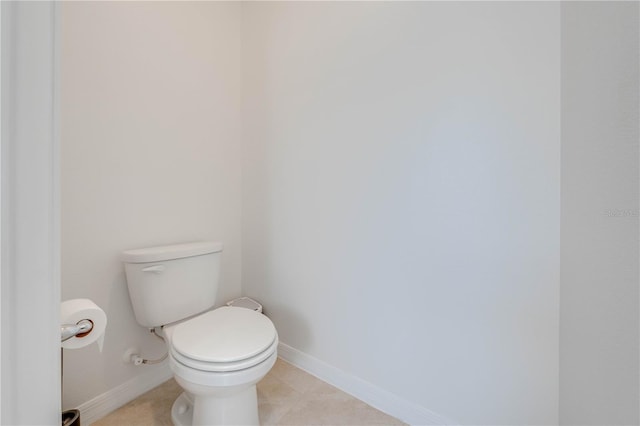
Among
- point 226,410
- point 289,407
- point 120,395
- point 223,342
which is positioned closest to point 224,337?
point 223,342

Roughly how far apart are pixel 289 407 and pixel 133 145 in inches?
54.6

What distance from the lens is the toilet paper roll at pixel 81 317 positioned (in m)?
0.54

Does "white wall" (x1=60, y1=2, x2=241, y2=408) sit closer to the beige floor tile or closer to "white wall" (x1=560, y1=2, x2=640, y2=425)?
the beige floor tile

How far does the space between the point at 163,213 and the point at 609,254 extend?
159 centimetres

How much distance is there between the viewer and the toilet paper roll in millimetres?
535

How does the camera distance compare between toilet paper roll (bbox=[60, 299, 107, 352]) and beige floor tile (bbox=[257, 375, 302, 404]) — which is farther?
beige floor tile (bbox=[257, 375, 302, 404])


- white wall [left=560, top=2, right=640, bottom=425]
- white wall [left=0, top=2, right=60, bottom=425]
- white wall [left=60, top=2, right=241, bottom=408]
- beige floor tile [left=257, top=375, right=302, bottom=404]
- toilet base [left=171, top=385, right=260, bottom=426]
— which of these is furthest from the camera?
beige floor tile [left=257, top=375, right=302, bottom=404]

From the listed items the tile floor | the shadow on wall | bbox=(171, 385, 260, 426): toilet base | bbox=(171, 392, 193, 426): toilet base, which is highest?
the shadow on wall

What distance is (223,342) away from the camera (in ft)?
3.38

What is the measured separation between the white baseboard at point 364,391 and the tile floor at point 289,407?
3 cm

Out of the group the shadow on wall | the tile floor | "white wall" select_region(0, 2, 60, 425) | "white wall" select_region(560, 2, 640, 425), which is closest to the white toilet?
the tile floor

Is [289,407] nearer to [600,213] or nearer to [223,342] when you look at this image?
[223,342]

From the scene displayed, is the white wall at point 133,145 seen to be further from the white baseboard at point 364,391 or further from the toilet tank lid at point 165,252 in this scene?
the white baseboard at point 364,391

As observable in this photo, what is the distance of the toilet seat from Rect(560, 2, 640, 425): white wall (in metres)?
0.90
